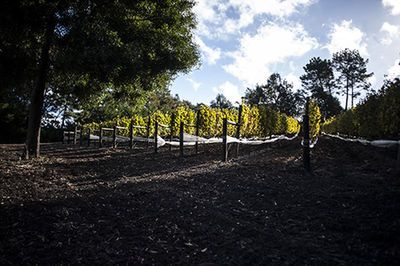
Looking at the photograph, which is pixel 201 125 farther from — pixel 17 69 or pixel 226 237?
pixel 226 237

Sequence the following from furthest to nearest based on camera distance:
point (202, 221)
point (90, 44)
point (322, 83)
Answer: point (322, 83) < point (90, 44) < point (202, 221)

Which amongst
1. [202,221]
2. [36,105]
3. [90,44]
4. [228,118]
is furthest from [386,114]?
[36,105]

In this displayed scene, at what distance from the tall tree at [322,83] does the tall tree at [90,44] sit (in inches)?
1844

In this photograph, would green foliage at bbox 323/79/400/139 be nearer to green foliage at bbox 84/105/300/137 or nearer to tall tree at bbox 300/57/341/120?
green foliage at bbox 84/105/300/137

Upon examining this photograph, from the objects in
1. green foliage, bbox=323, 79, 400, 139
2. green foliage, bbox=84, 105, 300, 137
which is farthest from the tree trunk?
green foliage, bbox=323, 79, 400, 139

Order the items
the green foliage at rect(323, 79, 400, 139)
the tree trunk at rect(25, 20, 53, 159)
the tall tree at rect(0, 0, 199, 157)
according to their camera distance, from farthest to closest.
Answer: the tree trunk at rect(25, 20, 53, 159) → the green foliage at rect(323, 79, 400, 139) → the tall tree at rect(0, 0, 199, 157)

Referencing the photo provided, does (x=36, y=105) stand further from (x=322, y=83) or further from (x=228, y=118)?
(x=322, y=83)

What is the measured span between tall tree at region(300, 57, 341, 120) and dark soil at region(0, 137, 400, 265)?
50.0 m

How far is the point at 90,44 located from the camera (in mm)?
7383

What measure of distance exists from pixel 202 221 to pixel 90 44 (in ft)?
23.7

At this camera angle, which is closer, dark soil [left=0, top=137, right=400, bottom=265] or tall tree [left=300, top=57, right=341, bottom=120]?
dark soil [left=0, top=137, right=400, bottom=265]

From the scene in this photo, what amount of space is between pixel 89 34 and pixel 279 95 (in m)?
56.6

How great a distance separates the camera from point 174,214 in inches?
131

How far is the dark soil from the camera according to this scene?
7.23ft
